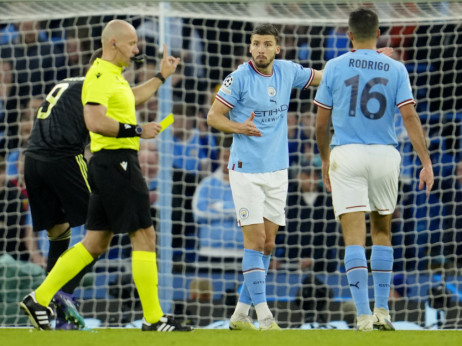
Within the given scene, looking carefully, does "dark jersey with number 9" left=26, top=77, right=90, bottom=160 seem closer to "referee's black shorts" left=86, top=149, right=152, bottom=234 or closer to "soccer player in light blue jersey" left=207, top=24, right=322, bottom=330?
"referee's black shorts" left=86, top=149, right=152, bottom=234

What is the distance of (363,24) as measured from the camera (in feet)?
18.9

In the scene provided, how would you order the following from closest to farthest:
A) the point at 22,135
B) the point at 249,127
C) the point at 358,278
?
the point at 358,278 → the point at 249,127 → the point at 22,135

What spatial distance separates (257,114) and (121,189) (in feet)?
3.32

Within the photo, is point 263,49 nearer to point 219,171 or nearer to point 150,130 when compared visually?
point 150,130

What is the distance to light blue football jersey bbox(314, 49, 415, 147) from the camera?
5.74 m

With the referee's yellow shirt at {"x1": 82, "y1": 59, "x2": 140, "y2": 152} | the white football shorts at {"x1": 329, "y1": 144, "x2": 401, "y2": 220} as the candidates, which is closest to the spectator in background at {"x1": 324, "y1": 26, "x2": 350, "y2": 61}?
the white football shorts at {"x1": 329, "y1": 144, "x2": 401, "y2": 220}

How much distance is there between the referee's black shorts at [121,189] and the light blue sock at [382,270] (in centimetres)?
135

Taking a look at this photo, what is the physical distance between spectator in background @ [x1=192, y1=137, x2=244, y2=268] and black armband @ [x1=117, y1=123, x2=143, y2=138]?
3307 millimetres

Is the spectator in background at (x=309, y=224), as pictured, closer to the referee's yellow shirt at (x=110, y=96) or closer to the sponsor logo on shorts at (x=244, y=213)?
the sponsor logo on shorts at (x=244, y=213)

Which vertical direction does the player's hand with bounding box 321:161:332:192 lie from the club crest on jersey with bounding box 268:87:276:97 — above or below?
below

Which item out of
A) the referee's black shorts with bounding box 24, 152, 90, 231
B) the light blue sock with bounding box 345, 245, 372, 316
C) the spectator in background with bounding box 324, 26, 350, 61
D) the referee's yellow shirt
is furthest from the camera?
the spectator in background with bounding box 324, 26, 350, 61

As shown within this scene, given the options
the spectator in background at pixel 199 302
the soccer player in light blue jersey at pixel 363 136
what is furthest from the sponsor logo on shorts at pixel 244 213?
the spectator in background at pixel 199 302

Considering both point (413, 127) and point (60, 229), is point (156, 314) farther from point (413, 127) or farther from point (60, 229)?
point (413, 127)

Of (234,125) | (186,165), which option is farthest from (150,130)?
(186,165)
